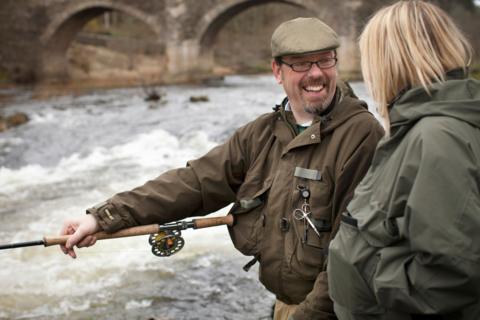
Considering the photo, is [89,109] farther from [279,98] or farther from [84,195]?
[84,195]

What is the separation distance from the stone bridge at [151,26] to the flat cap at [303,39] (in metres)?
18.8

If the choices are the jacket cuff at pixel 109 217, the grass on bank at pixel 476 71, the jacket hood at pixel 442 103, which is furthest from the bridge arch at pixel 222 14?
the jacket hood at pixel 442 103

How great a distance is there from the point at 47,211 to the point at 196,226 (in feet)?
15.6

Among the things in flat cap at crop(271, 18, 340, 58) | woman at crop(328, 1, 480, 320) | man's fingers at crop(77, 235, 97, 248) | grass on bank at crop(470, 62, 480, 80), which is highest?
flat cap at crop(271, 18, 340, 58)

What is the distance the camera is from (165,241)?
8.25 feet

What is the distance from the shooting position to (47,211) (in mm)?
6812

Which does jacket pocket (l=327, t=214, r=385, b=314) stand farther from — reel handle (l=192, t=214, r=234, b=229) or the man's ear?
the man's ear

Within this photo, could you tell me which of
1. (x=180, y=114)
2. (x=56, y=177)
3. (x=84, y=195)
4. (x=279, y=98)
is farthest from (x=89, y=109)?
(x=84, y=195)

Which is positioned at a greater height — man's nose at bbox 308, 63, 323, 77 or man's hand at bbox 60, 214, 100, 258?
man's nose at bbox 308, 63, 323, 77

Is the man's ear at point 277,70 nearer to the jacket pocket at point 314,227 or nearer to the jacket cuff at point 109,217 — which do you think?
the jacket pocket at point 314,227

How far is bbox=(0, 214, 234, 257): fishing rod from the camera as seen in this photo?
237 centimetres

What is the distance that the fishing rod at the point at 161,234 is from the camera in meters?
2.37

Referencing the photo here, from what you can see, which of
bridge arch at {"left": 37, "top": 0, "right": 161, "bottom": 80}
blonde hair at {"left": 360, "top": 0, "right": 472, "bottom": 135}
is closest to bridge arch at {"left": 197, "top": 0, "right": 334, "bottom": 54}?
bridge arch at {"left": 37, "top": 0, "right": 161, "bottom": 80}

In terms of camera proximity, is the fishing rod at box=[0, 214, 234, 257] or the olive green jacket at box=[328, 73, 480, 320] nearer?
the olive green jacket at box=[328, 73, 480, 320]
